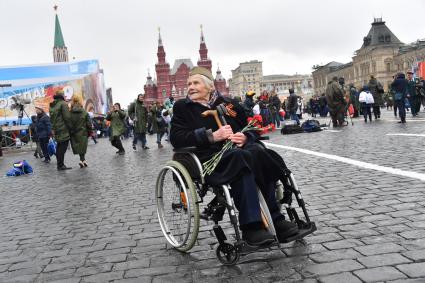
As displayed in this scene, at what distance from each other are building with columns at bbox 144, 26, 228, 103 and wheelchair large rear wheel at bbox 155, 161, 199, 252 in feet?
404

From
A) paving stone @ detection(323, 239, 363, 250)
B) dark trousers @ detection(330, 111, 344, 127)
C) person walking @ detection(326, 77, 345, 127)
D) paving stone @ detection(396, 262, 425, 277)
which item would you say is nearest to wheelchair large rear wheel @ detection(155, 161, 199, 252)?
paving stone @ detection(323, 239, 363, 250)

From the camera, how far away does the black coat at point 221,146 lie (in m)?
3.42

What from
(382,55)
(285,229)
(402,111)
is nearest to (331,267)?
(285,229)

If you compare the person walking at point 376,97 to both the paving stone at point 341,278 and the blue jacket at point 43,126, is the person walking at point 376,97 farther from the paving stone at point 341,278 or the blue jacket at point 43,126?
the paving stone at point 341,278

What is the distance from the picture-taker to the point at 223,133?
3.73 meters

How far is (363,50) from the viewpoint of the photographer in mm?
98812

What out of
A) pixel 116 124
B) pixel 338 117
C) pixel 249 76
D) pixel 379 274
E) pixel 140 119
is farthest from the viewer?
pixel 249 76

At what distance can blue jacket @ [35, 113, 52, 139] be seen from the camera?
14.9 m

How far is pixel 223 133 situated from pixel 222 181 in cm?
47

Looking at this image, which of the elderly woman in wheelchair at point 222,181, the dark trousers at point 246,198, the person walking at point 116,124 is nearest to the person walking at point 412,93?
the person walking at point 116,124

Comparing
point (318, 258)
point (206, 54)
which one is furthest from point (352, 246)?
point (206, 54)

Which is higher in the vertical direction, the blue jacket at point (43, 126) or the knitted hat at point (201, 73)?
the knitted hat at point (201, 73)

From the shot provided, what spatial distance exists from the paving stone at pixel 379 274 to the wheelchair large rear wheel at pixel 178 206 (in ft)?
3.83

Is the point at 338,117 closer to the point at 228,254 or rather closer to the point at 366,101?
the point at 366,101
